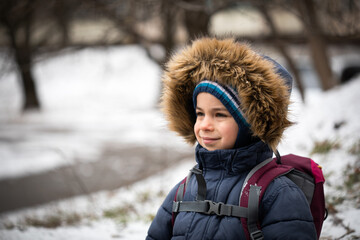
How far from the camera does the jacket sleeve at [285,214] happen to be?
163cm

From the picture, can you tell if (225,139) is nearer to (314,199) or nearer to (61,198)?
(314,199)

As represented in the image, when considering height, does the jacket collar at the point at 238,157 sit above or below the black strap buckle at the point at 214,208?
above

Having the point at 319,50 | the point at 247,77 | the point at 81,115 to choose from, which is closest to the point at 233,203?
the point at 247,77

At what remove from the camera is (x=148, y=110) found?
1454 cm

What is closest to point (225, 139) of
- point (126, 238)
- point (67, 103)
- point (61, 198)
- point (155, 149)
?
point (126, 238)

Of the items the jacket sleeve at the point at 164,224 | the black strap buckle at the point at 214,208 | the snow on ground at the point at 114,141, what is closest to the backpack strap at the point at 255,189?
the black strap buckle at the point at 214,208

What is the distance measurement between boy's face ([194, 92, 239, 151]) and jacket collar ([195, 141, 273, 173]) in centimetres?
6

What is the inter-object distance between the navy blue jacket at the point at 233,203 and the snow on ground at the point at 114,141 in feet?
1.48

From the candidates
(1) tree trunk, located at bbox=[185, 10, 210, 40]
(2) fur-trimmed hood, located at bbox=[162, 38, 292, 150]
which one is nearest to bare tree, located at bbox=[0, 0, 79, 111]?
(1) tree trunk, located at bbox=[185, 10, 210, 40]

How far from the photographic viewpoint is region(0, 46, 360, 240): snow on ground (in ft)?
11.1

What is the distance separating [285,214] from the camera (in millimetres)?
1658

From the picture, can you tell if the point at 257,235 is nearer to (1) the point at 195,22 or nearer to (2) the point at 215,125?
(2) the point at 215,125

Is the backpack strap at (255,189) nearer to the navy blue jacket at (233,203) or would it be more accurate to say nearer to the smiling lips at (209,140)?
the navy blue jacket at (233,203)

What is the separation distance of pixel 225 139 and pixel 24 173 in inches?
249
